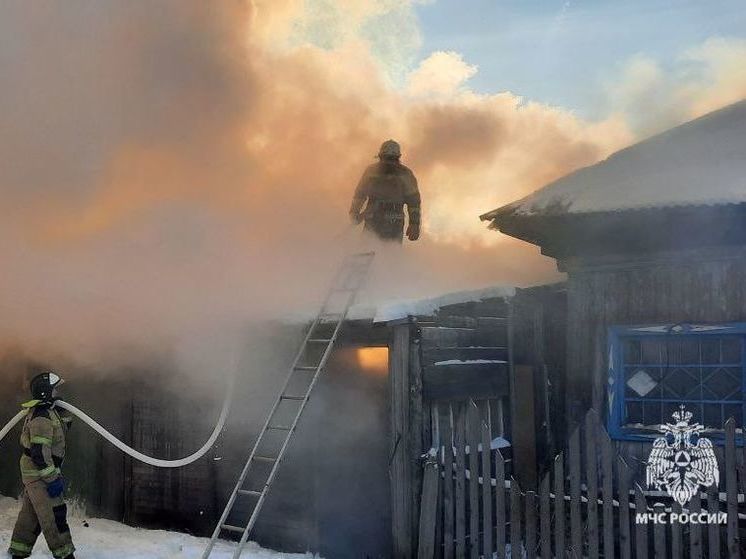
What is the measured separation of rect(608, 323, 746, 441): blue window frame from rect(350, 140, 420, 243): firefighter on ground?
3.36 m

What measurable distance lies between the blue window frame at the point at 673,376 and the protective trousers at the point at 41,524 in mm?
5839

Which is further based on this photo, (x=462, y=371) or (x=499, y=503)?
(x=462, y=371)

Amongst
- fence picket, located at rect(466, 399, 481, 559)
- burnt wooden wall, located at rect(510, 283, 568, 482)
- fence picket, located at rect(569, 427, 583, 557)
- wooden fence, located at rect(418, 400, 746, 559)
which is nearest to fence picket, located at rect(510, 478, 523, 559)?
wooden fence, located at rect(418, 400, 746, 559)

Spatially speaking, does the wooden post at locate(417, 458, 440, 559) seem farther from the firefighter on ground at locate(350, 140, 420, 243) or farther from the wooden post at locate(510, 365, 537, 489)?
the firefighter on ground at locate(350, 140, 420, 243)

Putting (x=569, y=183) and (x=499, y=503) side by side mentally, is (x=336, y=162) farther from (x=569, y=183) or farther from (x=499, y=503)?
(x=499, y=503)

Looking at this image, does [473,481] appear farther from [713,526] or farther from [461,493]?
[713,526]

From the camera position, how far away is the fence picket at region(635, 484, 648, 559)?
5.39 meters

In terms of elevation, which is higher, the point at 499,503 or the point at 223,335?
the point at 223,335

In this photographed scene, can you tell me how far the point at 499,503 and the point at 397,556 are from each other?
131 cm

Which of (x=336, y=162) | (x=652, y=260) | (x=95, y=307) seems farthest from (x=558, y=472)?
(x=336, y=162)

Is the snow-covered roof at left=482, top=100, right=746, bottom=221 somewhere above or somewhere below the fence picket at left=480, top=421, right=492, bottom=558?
above

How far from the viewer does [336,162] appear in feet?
48.9

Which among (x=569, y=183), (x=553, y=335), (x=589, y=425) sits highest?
(x=569, y=183)

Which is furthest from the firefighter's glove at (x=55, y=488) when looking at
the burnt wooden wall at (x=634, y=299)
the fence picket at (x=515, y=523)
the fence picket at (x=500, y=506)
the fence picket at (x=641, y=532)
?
the burnt wooden wall at (x=634, y=299)
